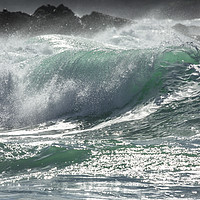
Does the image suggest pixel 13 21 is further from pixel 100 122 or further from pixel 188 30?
pixel 100 122

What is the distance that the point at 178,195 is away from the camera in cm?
534

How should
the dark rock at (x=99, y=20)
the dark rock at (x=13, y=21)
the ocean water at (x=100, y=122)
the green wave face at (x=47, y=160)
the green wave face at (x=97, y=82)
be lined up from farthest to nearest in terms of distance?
1. the dark rock at (x=13, y=21)
2. the dark rock at (x=99, y=20)
3. the green wave face at (x=97, y=82)
4. the green wave face at (x=47, y=160)
5. the ocean water at (x=100, y=122)

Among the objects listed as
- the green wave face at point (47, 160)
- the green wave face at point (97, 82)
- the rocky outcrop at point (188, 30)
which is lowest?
the green wave face at point (47, 160)

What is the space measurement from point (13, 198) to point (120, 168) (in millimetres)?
1843

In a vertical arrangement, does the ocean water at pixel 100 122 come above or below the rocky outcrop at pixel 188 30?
below

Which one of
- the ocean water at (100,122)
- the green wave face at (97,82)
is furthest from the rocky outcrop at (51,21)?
the green wave face at (97,82)

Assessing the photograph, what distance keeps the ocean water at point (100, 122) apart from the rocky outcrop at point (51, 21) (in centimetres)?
3583

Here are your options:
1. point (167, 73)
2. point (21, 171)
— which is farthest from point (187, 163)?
point (167, 73)

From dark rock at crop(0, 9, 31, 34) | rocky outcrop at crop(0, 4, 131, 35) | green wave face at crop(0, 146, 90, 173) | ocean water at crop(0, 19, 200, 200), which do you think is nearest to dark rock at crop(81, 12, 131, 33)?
rocky outcrop at crop(0, 4, 131, 35)

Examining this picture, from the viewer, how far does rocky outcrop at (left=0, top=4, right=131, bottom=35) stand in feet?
176

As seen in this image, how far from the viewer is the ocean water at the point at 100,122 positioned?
596cm

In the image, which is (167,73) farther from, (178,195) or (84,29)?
(84,29)

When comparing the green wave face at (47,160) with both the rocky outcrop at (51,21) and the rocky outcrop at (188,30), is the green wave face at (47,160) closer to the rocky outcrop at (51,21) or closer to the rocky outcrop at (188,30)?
the rocky outcrop at (188,30)

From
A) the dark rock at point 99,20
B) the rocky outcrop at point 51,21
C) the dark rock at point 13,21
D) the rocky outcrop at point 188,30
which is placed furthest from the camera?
the dark rock at point 13,21
